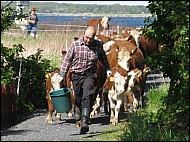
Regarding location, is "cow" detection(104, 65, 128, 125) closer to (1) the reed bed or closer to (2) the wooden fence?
(2) the wooden fence

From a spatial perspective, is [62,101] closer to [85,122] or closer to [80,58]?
[85,122]

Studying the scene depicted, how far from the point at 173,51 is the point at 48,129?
12.9 ft

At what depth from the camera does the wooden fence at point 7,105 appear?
45.9 ft

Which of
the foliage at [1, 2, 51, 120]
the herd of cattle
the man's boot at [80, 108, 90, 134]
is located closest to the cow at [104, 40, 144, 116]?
the herd of cattle

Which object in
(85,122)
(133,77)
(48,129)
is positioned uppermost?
(133,77)

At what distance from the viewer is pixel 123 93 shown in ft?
46.6

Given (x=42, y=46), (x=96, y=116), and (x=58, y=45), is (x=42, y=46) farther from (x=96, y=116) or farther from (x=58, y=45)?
(x=96, y=116)

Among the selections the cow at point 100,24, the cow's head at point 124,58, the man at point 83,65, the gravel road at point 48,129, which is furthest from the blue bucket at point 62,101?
the cow at point 100,24

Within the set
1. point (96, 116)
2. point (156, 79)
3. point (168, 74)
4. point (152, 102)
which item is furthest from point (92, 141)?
point (156, 79)

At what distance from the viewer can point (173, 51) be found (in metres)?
10.7

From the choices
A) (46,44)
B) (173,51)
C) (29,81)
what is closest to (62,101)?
(173,51)

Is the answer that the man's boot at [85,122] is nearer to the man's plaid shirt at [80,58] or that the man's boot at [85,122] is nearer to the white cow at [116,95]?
the man's plaid shirt at [80,58]

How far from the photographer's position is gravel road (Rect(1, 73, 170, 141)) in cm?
1222

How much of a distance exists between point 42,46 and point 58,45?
1.06 metres
